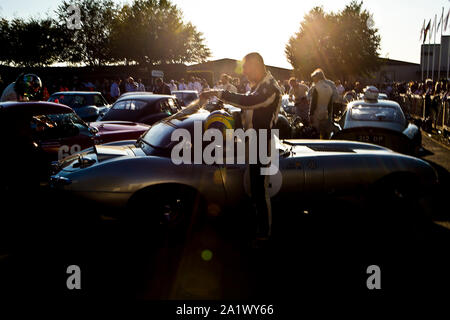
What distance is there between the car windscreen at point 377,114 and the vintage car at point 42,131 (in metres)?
5.29

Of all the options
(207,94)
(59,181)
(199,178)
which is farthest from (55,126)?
(207,94)

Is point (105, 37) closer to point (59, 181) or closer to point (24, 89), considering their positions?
point (24, 89)

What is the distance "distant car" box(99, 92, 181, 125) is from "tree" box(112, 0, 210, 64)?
4547 centimetres

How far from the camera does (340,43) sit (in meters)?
53.5

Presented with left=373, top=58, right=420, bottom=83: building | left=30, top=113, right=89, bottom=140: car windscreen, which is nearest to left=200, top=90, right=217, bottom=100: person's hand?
left=30, top=113, right=89, bottom=140: car windscreen

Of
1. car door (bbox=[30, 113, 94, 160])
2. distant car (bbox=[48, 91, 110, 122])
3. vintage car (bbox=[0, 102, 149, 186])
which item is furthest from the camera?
distant car (bbox=[48, 91, 110, 122])

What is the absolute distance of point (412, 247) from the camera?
14.4ft

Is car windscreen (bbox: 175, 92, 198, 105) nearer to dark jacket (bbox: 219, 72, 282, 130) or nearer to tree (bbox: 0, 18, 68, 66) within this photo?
dark jacket (bbox: 219, 72, 282, 130)

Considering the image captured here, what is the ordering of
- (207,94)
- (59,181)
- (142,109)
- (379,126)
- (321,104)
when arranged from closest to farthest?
(207,94) → (59,181) → (379,126) → (321,104) → (142,109)

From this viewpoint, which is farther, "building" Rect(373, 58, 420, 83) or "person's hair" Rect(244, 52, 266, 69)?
"building" Rect(373, 58, 420, 83)

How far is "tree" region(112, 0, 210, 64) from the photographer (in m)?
52.8

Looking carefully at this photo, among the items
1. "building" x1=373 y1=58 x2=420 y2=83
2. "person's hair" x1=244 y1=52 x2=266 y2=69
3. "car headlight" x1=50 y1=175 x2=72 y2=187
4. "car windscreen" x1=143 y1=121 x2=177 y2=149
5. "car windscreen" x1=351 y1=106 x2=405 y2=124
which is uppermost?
"building" x1=373 y1=58 x2=420 y2=83
